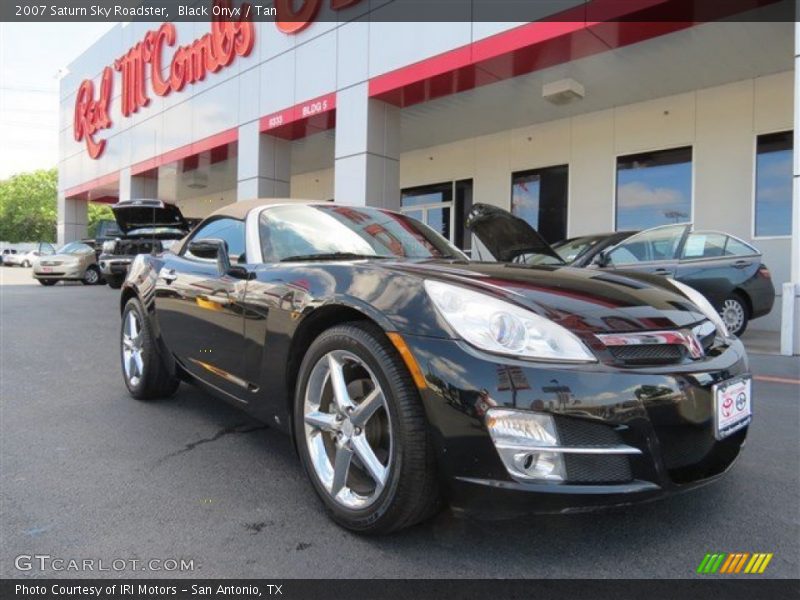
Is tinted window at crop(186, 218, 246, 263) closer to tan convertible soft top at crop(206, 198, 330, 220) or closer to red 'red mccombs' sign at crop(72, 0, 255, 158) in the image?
tan convertible soft top at crop(206, 198, 330, 220)

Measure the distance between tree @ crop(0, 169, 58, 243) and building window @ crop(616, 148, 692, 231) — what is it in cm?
6556

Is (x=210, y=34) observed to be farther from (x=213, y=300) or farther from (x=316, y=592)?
(x=316, y=592)

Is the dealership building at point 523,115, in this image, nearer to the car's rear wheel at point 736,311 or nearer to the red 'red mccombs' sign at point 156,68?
the red 'red mccombs' sign at point 156,68

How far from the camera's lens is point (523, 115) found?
11.5 metres

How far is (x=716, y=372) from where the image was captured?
1.97 metres

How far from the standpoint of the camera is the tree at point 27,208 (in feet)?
201

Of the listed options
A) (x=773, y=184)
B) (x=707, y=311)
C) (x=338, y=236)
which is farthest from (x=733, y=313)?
(x=338, y=236)

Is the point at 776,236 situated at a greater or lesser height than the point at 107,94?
lesser

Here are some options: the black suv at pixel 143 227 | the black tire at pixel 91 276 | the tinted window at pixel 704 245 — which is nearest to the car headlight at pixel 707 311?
the tinted window at pixel 704 245

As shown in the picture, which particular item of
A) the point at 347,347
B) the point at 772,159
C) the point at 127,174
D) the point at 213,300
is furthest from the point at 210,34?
the point at 347,347

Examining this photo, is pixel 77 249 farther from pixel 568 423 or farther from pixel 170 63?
pixel 568 423

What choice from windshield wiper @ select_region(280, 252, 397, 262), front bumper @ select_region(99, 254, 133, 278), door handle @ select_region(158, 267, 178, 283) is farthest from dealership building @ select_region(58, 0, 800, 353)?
door handle @ select_region(158, 267, 178, 283)

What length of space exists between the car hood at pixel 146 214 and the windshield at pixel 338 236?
8244 mm

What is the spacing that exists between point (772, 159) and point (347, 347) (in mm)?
9860
